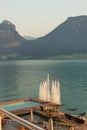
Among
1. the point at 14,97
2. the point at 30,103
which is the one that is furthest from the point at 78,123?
the point at 14,97

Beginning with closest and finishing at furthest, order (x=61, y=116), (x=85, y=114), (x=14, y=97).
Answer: (x=61, y=116), (x=85, y=114), (x=14, y=97)

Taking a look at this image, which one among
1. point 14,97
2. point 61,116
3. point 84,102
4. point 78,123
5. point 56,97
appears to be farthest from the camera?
point 14,97

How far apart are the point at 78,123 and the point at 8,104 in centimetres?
2563

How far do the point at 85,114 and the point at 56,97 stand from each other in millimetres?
14739

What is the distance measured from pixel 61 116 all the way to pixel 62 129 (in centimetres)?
1245

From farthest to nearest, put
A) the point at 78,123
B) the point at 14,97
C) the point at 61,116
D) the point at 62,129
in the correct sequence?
the point at 14,97, the point at 61,116, the point at 78,123, the point at 62,129

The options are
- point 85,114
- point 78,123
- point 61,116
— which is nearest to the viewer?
point 78,123

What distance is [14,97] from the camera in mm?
105438

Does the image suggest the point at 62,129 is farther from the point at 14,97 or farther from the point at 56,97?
the point at 14,97

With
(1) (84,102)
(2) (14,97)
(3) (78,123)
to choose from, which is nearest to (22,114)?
(3) (78,123)

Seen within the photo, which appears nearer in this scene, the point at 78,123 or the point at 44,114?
the point at 78,123

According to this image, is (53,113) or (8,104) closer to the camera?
(53,113)

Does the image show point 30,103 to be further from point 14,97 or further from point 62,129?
point 14,97

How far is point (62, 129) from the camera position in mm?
→ 48344
